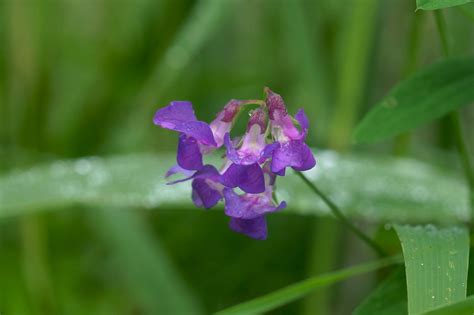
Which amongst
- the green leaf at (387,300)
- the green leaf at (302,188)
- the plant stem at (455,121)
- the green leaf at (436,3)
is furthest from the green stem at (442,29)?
the green leaf at (302,188)

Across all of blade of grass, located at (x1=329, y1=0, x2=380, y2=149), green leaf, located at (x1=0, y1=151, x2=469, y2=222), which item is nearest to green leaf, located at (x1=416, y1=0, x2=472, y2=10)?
green leaf, located at (x1=0, y1=151, x2=469, y2=222)

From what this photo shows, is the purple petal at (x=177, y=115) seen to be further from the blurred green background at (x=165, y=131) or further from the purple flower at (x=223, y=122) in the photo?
the blurred green background at (x=165, y=131)

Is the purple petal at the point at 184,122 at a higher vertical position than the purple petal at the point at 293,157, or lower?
higher

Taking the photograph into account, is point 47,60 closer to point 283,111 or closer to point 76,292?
point 76,292

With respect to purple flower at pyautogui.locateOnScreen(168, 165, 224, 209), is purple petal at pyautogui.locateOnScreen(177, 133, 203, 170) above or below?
above

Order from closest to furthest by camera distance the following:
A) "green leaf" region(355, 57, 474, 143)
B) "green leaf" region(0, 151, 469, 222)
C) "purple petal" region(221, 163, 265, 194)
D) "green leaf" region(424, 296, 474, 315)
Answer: "green leaf" region(424, 296, 474, 315), "purple petal" region(221, 163, 265, 194), "green leaf" region(355, 57, 474, 143), "green leaf" region(0, 151, 469, 222)

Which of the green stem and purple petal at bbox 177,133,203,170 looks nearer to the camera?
purple petal at bbox 177,133,203,170

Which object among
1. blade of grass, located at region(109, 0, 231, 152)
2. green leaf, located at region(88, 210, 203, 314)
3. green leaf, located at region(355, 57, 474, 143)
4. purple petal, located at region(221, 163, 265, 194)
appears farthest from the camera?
blade of grass, located at region(109, 0, 231, 152)

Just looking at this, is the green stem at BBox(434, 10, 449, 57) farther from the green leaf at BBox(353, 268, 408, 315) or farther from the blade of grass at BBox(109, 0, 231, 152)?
the blade of grass at BBox(109, 0, 231, 152)
